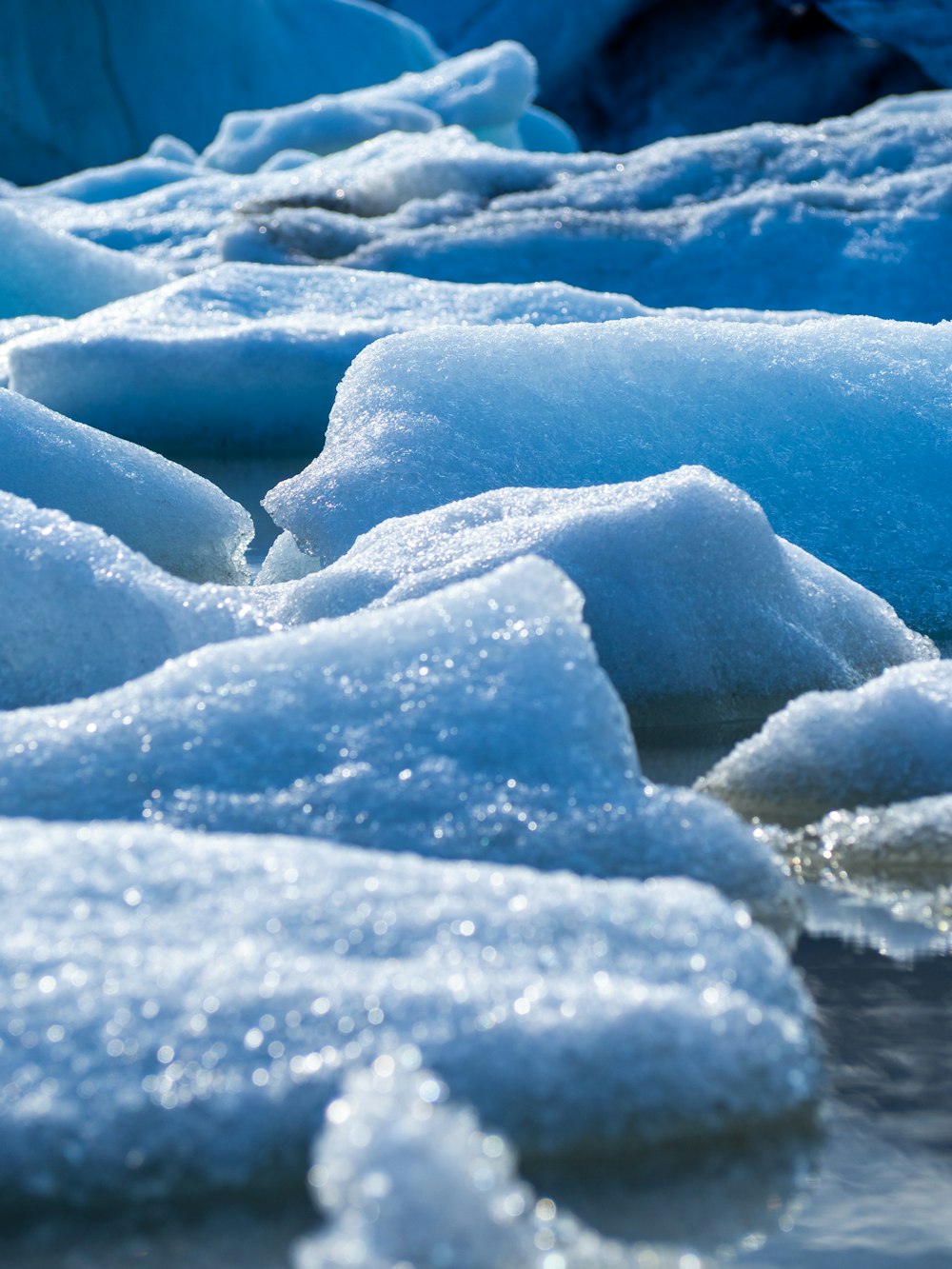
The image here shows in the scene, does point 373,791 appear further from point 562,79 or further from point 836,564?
point 562,79

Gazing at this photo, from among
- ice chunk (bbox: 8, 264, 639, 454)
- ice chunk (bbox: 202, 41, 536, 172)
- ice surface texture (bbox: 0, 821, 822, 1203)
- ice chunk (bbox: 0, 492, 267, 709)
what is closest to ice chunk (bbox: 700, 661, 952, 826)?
ice surface texture (bbox: 0, 821, 822, 1203)

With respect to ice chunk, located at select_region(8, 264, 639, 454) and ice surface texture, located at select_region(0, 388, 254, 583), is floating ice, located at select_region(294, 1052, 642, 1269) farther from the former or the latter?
ice chunk, located at select_region(8, 264, 639, 454)

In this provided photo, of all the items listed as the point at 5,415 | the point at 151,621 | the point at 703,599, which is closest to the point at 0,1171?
the point at 151,621

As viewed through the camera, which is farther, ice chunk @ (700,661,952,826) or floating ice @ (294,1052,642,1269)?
ice chunk @ (700,661,952,826)

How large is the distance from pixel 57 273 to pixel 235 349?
5.46 ft

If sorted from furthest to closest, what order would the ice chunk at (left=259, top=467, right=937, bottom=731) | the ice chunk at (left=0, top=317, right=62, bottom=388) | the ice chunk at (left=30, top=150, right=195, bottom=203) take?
the ice chunk at (left=30, top=150, right=195, bottom=203), the ice chunk at (left=0, top=317, right=62, bottom=388), the ice chunk at (left=259, top=467, right=937, bottom=731)

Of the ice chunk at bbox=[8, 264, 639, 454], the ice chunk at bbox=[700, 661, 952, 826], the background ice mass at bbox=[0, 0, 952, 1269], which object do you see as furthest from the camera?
the ice chunk at bbox=[8, 264, 639, 454]

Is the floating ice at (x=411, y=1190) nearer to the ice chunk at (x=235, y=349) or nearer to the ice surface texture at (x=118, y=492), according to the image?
the ice surface texture at (x=118, y=492)

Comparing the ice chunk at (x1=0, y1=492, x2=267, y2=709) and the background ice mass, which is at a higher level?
the background ice mass

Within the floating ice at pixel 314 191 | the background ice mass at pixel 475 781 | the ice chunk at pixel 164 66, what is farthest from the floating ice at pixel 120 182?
the background ice mass at pixel 475 781

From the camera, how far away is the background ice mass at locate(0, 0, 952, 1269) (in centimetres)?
71

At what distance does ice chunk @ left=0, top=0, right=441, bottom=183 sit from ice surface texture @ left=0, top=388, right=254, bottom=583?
402 inches

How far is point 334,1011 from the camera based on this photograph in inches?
29.7

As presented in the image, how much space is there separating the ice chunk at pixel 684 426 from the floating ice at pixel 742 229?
2283 millimetres
